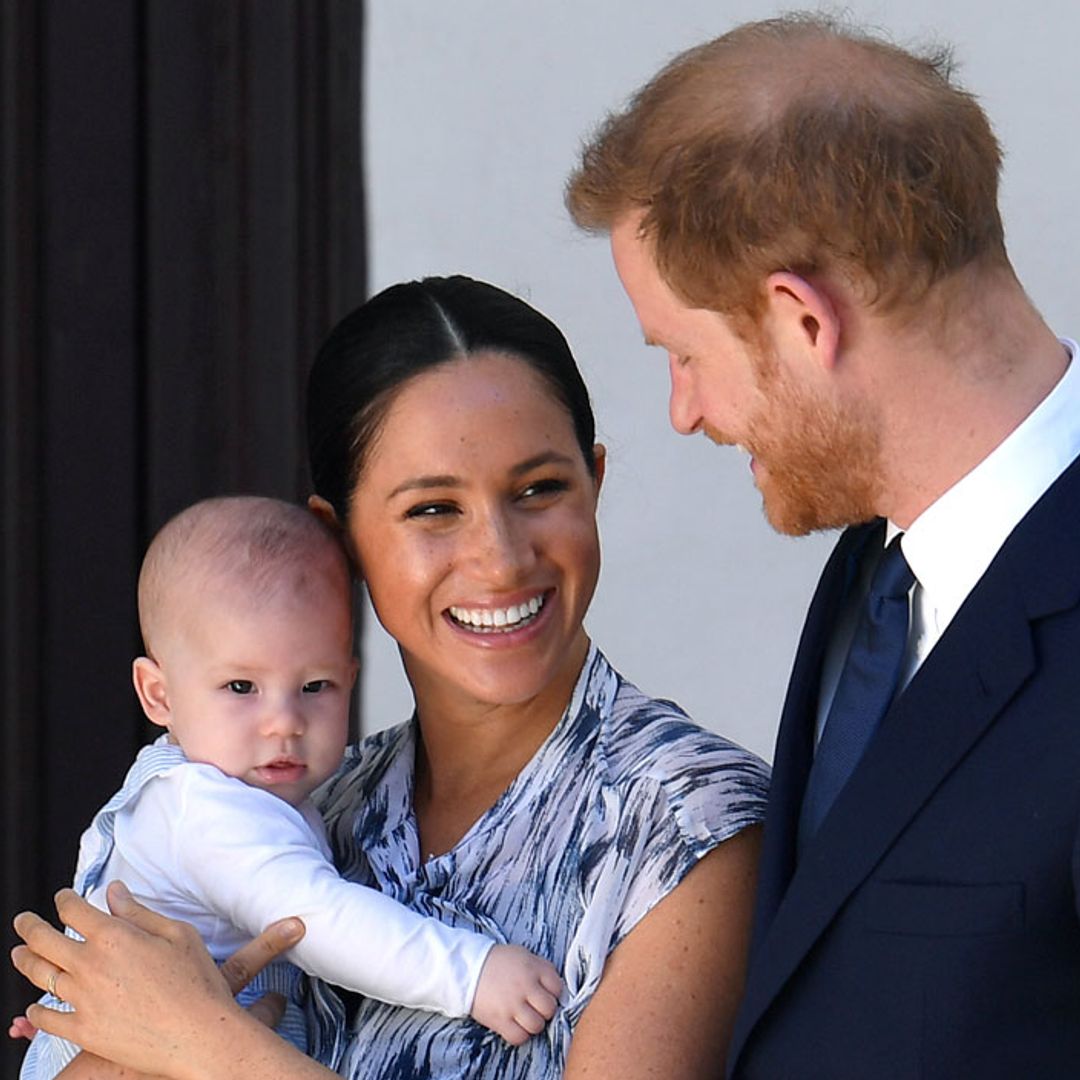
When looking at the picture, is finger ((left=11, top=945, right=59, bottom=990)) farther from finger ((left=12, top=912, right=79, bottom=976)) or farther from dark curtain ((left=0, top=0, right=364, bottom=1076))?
dark curtain ((left=0, top=0, right=364, bottom=1076))

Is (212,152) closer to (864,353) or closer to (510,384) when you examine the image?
(510,384)

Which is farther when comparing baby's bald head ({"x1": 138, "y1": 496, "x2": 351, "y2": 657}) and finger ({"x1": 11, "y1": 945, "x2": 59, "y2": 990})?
baby's bald head ({"x1": 138, "y1": 496, "x2": 351, "y2": 657})

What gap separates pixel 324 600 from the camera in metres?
2.55

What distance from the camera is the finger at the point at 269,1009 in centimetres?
238

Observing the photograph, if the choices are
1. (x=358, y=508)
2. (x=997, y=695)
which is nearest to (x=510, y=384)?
(x=358, y=508)

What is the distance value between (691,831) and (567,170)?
1.90m

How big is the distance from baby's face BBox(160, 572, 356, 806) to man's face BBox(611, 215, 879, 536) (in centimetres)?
57

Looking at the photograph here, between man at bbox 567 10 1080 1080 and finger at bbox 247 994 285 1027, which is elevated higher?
man at bbox 567 10 1080 1080

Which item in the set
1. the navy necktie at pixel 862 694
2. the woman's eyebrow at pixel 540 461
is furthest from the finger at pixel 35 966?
the navy necktie at pixel 862 694

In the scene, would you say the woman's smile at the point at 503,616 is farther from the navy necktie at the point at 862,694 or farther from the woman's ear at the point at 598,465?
the navy necktie at the point at 862,694

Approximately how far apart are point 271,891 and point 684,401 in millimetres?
704

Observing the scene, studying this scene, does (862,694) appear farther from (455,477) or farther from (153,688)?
(153,688)

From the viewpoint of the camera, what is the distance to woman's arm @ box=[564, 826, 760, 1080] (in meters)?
2.16

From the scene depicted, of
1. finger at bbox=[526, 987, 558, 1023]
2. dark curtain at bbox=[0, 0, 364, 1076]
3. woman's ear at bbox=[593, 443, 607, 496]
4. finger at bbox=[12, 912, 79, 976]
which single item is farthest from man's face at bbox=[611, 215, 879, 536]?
dark curtain at bbox=[0, 0, 364, 1076]
